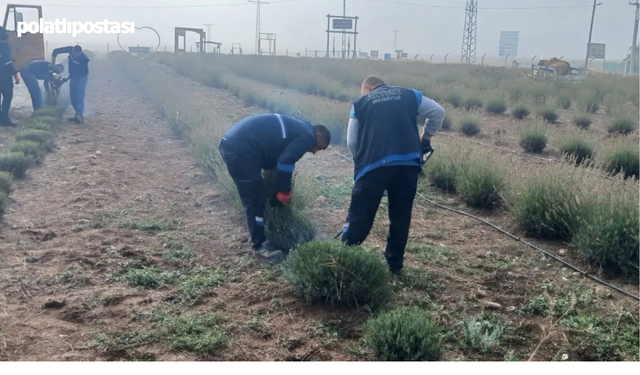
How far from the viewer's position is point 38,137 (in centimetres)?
1123

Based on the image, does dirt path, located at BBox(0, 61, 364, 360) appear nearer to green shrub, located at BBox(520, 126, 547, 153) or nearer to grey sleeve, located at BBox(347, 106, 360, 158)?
grey sleeve, located at BBox(347, 106, 360, 158)

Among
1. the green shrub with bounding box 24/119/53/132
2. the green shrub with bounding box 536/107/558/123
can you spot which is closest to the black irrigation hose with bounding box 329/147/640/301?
the green shrub with bounding box 24/119/53/132

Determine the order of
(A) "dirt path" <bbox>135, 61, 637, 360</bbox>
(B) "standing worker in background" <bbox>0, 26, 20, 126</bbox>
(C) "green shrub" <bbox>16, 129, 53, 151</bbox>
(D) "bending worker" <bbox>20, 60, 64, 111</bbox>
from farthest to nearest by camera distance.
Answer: (D) "bending worker" <bbox>20, 60, 64, 111</bbox> < (B) "standing worker in background" <bbox>0, 26, 20, 126</bbox> < (C) "green shrub" <bbox>16, 129, 53, 151</bbox> < (A) "dirt path" <bbox>135, 61, 637, 360</bbox>

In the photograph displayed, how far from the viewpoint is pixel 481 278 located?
5.47m

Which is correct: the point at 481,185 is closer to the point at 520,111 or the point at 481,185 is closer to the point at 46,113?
the point at 46,113

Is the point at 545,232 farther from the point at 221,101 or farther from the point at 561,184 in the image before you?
the point at 221,101

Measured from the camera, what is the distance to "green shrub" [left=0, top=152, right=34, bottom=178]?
348 inches

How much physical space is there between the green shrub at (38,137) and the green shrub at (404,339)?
8.64m

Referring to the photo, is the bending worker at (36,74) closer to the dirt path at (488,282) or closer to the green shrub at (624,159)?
the dirt path at (488,282)

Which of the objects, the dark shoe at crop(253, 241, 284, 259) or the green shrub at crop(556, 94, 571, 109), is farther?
the green shrub at crop(556, 94, 571, 109)

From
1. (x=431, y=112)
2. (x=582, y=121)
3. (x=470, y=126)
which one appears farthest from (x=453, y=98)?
(x=431, y=112)

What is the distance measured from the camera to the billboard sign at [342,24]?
54.4 ft

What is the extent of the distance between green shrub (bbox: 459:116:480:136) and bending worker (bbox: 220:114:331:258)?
9.60m

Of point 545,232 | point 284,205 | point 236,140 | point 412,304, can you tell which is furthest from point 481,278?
point 236,140
